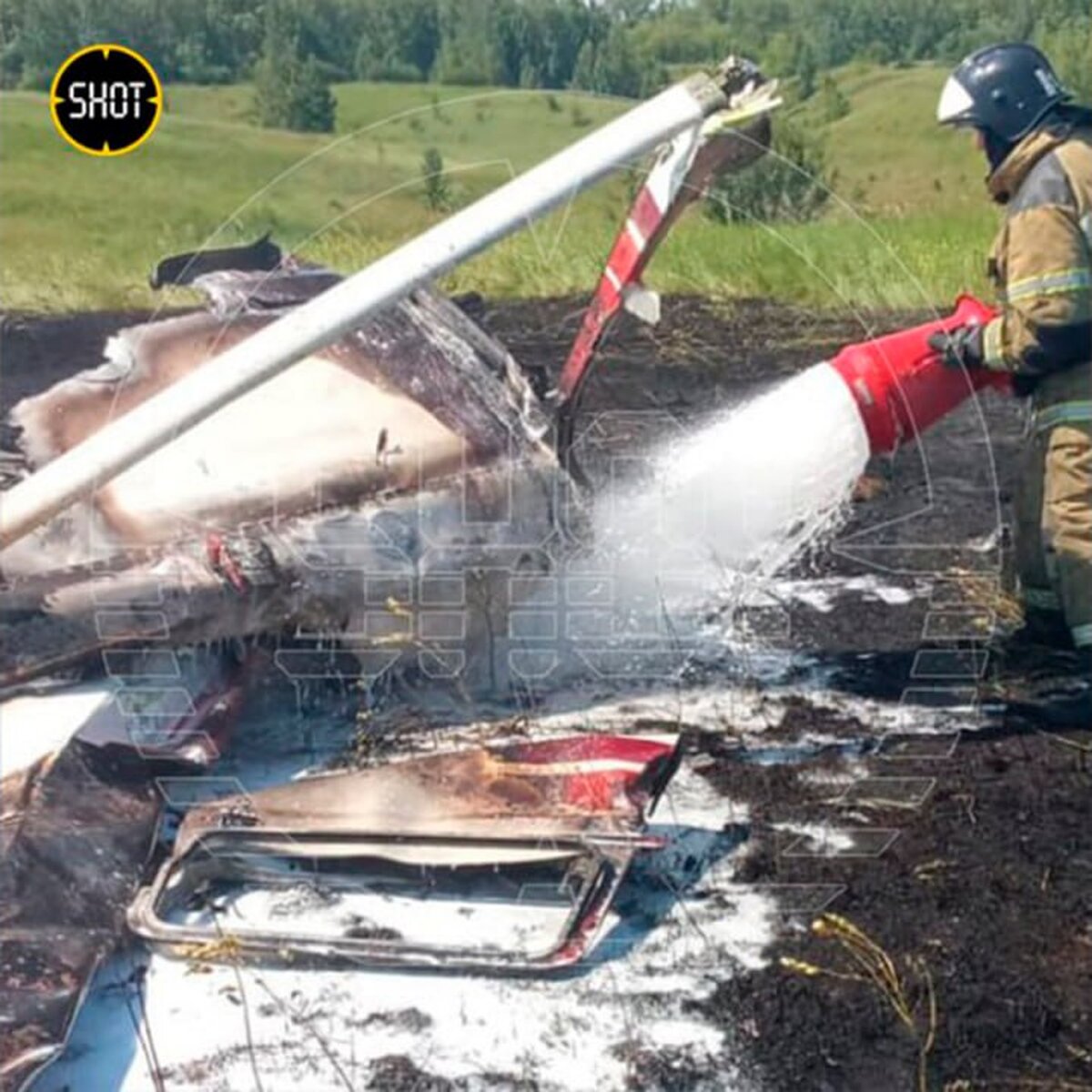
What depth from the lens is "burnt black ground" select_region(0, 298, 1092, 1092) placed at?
10.9 feet

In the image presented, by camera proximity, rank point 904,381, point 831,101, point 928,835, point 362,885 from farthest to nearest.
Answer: point 831,101, point 904,381, point 928,835, point 362,885

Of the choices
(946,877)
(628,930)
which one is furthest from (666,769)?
(946,877)

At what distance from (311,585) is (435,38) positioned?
1.71m

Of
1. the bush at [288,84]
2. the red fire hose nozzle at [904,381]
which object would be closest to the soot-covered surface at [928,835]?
the red fire hose nozzle at [904,381]

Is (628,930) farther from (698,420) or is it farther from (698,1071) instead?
(698,420)

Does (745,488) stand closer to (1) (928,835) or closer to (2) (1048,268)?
(1) (928,835)

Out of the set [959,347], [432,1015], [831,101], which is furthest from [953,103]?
[831,101]

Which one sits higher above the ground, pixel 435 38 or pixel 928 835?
pixel 435 38

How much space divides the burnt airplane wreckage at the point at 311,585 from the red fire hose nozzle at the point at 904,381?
61 cm

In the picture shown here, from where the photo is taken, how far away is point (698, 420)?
18.7 ft

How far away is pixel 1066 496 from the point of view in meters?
5.25

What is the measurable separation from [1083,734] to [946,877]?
1089mm

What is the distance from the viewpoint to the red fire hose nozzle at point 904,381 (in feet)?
15.5

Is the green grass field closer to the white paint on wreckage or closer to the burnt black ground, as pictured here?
the burnt black ground
